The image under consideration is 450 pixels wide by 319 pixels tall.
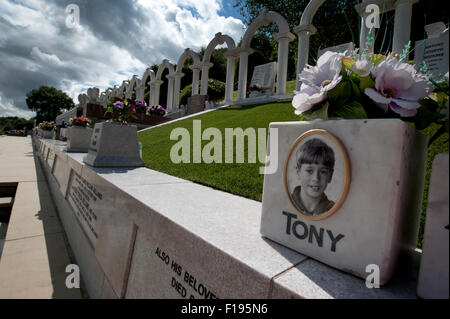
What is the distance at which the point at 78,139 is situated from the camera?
724 centimetres

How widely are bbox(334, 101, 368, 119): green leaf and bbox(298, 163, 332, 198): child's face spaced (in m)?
0.24

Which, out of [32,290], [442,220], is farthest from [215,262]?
[32,290]

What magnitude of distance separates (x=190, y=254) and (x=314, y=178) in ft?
2.43

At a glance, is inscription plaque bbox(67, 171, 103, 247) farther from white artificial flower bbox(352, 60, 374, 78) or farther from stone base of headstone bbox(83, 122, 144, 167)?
white artificial flower bbox(352, 60, 374, 78)

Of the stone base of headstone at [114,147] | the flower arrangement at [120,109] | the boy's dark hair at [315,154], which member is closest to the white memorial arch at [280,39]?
the flower arrangement at [120,109]

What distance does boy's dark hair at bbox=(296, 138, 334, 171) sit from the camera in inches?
40.9

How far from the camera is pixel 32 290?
2.50 m

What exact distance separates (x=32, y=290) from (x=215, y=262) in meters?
2.55

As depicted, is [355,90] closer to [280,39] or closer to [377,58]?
[377,58]

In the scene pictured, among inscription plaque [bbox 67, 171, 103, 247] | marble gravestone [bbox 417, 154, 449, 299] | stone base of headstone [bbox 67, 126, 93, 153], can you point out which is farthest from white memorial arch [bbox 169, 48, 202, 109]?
marble gravestone [bbox 417, 154, 449, 299]

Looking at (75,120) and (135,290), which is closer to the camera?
(135,290)

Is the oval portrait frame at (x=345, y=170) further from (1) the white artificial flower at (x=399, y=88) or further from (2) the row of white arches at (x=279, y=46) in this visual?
(2) the row of white arches at (x=279, y=46)

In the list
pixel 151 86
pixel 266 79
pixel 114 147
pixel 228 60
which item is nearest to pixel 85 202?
pixel 114 147

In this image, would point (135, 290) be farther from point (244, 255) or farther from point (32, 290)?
point (32, 290)
